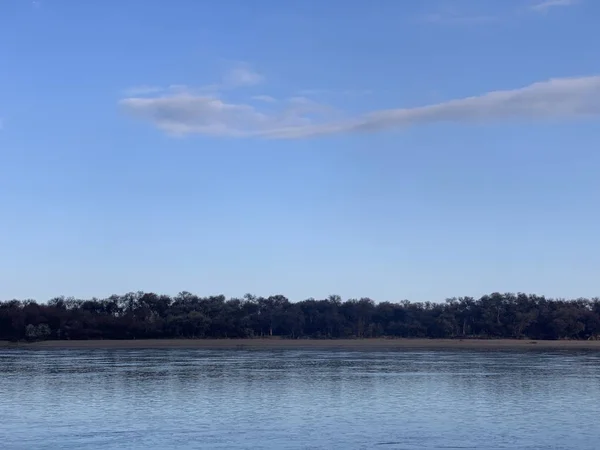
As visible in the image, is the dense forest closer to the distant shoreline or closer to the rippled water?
the distant shoreline

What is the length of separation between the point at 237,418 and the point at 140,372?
1178 inches

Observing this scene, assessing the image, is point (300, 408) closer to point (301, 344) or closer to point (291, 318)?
point (301, 344)

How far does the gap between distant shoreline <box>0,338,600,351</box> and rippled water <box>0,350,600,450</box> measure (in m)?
54.6

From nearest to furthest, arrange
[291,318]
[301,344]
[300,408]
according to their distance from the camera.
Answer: [300,408], [301,344], [291,318]

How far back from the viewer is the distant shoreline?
4719 inches

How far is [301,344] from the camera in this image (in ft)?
421

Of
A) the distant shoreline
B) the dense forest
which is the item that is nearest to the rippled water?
the distant shoreline

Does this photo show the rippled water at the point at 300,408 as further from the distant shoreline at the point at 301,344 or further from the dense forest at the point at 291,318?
the dense forest at the point at 291,318

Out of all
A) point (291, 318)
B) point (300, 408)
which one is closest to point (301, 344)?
point (291, 318)

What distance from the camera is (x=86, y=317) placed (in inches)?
5472

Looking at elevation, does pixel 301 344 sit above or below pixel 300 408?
above

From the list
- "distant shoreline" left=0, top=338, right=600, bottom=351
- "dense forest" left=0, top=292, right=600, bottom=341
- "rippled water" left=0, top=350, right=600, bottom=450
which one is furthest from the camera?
"dense forest" left=0, top=292, right=600, bottom=341

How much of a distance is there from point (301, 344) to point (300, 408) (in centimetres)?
8960

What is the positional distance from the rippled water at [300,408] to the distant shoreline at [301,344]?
54631 millimetres
